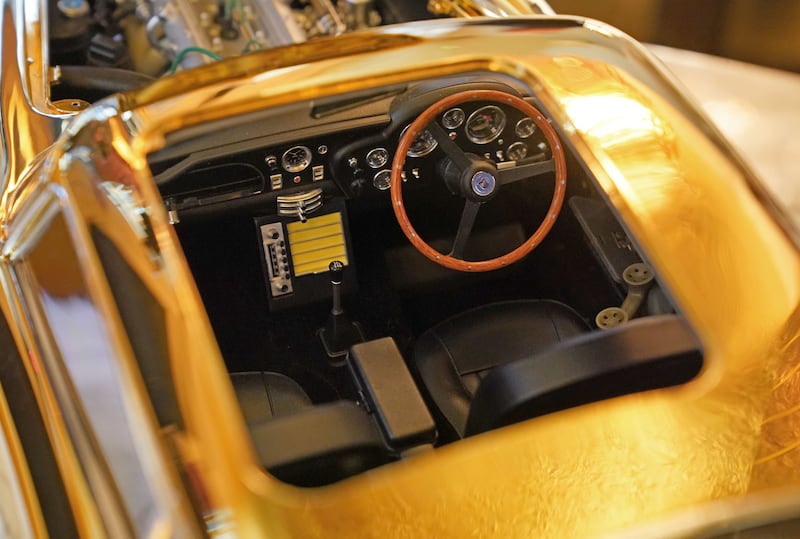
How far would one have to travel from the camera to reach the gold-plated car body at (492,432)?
43.4 inches

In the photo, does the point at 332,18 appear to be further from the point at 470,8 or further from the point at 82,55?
the point at 82,55

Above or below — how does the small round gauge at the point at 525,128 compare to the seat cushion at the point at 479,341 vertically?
above

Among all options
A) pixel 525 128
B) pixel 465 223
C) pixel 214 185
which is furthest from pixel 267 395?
pixel 525 128

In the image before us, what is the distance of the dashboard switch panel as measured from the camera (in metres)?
2.16

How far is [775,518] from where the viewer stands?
1.15m

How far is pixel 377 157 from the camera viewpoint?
6.87 ft

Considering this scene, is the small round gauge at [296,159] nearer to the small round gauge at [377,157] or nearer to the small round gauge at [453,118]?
the small round gauge at [377,157]

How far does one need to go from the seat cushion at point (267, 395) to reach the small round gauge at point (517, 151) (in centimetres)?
78

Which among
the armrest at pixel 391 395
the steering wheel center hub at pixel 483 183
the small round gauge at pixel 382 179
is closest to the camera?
the armrest at pixel 391 395

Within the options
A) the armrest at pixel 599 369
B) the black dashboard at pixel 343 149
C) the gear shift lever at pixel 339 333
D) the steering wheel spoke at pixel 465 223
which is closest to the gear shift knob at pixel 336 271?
the gear shift lever at pixel 339 333

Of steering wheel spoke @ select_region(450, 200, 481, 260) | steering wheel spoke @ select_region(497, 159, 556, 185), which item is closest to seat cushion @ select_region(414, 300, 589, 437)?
steering wheel spoke @ select_region(450, 200, 481, 260)

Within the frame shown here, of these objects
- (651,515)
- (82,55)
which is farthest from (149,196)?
(82,55)

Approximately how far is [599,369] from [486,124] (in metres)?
0.97

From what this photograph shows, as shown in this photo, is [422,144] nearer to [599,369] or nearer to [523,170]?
[523,170]
